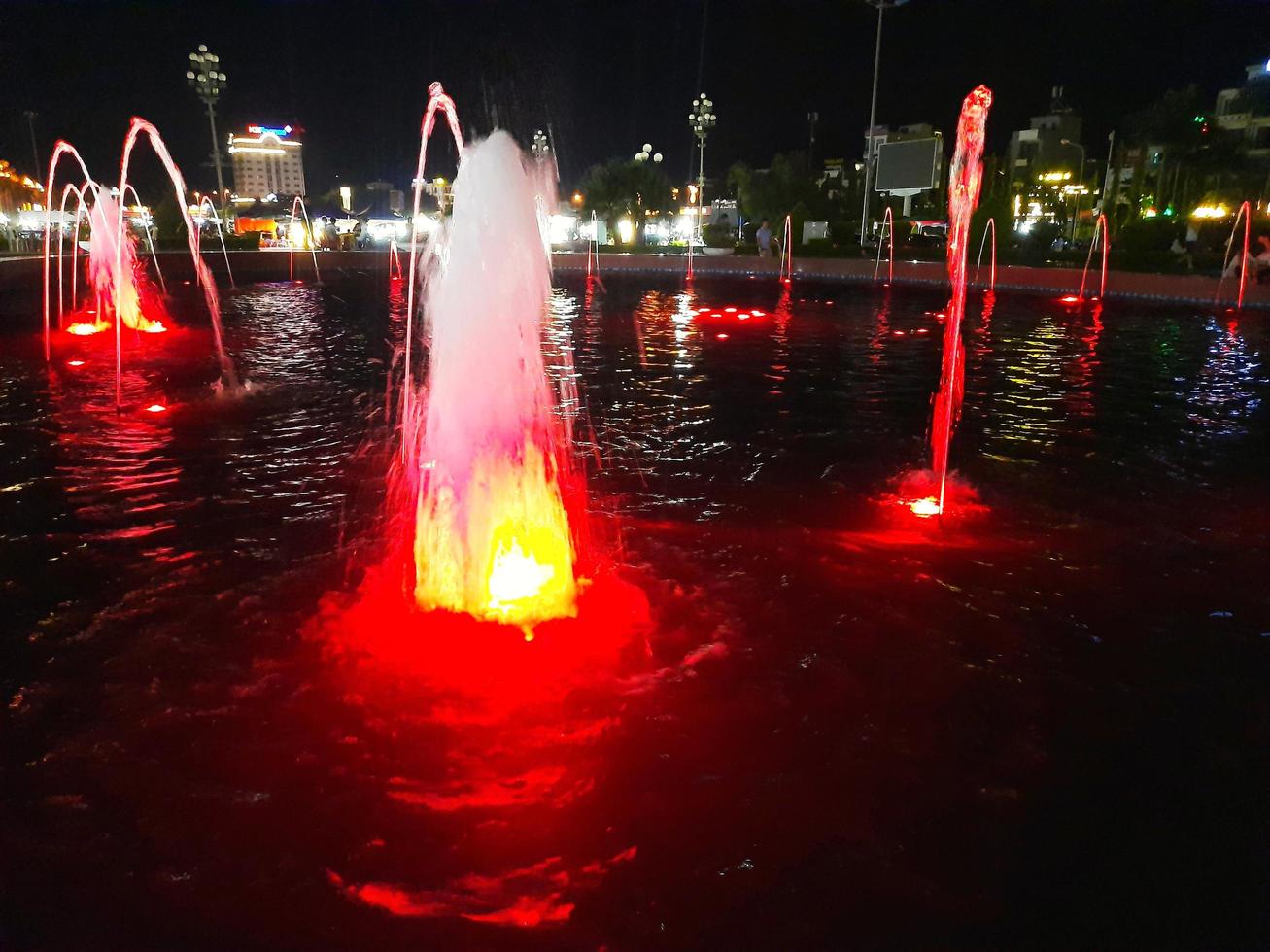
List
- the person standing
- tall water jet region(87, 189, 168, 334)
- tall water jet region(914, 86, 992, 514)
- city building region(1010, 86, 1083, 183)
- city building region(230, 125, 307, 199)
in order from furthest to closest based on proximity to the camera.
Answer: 1. city building region(230, 125, 307, 199)
2. city building region(1010, 86, 1083, 183)
3. the person standing
4. tall water jet region(87, 189, 168, 334)
5. tall water jet region(914, 86, 992, 514)

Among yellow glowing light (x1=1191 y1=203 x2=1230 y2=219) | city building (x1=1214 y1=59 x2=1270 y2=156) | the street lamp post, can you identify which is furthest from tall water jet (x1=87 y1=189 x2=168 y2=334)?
city building (x1=1214 y1=59 x2=1270 y2=156)

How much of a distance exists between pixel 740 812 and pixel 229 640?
3218 mm

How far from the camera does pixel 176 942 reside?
3.17 m

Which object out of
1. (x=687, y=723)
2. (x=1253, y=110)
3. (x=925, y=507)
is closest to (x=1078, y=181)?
(x=1253, y=110)

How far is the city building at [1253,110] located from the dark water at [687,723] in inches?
2567

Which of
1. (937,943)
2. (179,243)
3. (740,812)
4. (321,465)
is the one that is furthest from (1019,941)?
(179,243)

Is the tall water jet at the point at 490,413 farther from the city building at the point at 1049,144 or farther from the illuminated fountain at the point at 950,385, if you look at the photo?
the city building at the point at 1049,144

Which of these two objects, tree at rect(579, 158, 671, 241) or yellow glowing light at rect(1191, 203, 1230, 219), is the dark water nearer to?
yellow glowing light at rect(1191, 203, 1230, 219)

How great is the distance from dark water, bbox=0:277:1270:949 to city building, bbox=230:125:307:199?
379ft

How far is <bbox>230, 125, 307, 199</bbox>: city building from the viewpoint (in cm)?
11131

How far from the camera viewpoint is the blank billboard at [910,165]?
54.1 m

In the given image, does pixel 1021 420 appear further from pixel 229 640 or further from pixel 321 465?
pixel 229 640

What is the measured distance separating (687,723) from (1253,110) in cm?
7381

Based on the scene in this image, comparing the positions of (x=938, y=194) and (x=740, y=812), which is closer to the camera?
(x=740, y=812)
